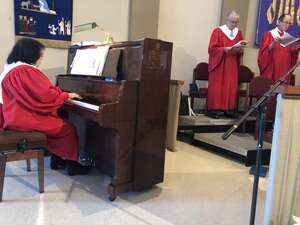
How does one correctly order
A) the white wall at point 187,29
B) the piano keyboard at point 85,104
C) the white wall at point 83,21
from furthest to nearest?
1. the white wall at point 187,29
2. the white wall at point 83,21
3. the piano keyboard at point 85,104

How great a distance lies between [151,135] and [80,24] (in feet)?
7.60

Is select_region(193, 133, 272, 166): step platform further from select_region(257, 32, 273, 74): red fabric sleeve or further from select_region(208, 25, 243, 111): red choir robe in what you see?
select_region(257, 32, 273, 74): red fabric sleeve

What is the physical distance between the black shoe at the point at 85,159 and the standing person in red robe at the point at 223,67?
7.72ft

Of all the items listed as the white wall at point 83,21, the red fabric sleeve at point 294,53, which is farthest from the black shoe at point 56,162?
the red fabric sleeve at point 294,53

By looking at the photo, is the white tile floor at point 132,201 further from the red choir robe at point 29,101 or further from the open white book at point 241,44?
the open white book at point 241,44

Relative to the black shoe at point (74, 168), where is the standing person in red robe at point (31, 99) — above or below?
above

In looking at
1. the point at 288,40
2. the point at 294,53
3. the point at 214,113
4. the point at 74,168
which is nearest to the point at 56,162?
the point at 74,168

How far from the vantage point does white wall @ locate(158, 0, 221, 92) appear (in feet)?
16.9

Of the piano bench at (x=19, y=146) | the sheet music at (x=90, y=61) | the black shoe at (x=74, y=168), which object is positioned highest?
the sheet music at (x=90, y=61)

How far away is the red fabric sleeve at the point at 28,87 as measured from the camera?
2.48 metres

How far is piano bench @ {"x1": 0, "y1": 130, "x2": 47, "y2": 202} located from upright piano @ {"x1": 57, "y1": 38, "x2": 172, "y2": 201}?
374 millimetres

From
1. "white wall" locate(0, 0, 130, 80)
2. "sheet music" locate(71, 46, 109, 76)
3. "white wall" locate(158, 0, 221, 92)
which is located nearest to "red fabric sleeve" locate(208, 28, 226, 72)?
"white wall" locate(158, 0, 221, 92)

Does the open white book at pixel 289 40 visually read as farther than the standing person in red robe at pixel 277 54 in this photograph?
No

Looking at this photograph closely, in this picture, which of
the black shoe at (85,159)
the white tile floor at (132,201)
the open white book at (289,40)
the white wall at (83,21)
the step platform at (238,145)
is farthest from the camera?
the white wall at (83,21)
